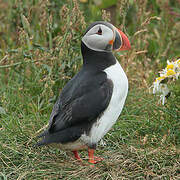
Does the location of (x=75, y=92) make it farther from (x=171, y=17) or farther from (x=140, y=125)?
(x=171, y=17)

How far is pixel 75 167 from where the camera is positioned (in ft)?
10.8

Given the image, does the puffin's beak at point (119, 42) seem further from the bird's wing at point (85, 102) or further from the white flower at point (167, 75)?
the white flower at point (167, 75)

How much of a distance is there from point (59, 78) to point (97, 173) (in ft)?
4.95

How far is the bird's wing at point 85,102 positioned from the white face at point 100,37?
227 mm

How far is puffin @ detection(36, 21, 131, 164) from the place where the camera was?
3189mm

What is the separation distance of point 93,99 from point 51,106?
132 cm

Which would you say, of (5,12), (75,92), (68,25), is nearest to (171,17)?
(68,25)

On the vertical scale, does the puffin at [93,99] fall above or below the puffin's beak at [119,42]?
below

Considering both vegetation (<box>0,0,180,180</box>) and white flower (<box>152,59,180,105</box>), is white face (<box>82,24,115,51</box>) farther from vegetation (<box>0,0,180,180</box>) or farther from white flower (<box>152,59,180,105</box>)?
vegetation (<box>0,0,180,180</box>)

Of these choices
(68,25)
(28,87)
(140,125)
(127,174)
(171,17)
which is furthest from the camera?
(171,17)

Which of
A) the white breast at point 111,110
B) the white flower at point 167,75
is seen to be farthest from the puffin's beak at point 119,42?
the white flower at point 167,75

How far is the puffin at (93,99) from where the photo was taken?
3.19m

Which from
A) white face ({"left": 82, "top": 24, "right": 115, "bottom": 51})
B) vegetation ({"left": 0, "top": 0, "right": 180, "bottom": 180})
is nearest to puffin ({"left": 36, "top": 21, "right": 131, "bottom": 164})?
white face ({"left": 82, "top": 24, "right": 115, "bottom": 51})

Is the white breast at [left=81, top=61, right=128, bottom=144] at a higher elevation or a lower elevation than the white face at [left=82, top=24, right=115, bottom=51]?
lower
